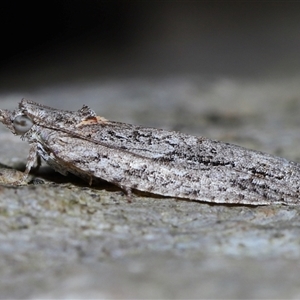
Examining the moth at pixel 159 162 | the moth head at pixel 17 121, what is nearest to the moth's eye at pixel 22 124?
the moth head at pixel 17 121

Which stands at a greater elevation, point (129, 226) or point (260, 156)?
point (260, 156)

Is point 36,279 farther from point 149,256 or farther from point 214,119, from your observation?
point 214,119

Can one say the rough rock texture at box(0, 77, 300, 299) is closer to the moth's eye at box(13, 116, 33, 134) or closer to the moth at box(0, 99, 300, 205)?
the moth at box(0, 99, 300, 205)

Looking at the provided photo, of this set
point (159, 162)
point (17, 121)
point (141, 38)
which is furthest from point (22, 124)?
point (141, 38)

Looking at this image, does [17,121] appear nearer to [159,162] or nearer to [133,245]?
[159,162]

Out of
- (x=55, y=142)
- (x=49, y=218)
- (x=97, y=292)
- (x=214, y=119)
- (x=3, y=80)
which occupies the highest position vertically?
(x=3, y=80)

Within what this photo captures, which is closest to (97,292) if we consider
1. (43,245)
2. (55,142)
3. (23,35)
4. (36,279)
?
(36,279)

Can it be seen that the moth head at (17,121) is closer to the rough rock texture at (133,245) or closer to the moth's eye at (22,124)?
the moth's eye at (22,124)

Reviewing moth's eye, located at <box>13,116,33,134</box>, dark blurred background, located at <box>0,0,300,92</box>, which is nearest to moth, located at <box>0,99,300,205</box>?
moth's eye, located at <box>13,116,33,134</box>
